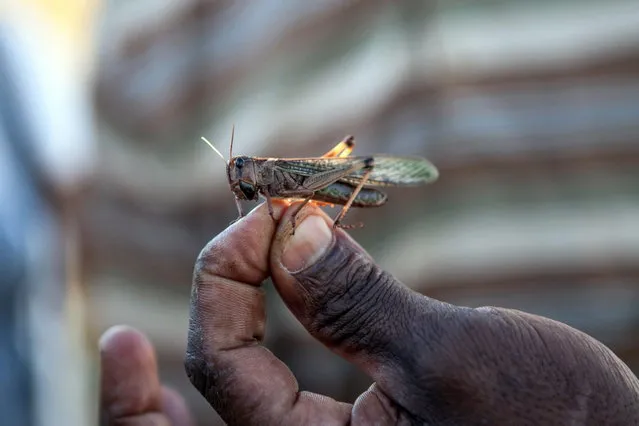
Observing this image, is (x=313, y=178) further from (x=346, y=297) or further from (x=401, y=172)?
(x=346, y=297)

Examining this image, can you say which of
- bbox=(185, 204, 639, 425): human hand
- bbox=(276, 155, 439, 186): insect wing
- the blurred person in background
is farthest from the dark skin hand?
the blurred person in background

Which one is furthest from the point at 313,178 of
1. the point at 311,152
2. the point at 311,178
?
the point at 311,152

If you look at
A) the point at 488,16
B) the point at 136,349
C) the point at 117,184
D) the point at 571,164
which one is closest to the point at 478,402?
the point at 136,349

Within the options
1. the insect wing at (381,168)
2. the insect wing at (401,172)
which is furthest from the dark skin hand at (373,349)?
the insect wing at (401,172)

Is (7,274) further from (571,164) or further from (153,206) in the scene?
(571,164)

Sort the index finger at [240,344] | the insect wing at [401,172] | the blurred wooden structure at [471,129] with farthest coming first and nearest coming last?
the blurred wooden structure at [471,129] → the insect wing at [401,172] → the index finger at [240,344]

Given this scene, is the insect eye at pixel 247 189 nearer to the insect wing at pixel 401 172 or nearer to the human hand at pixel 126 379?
the insect wing at pixel 401 172
